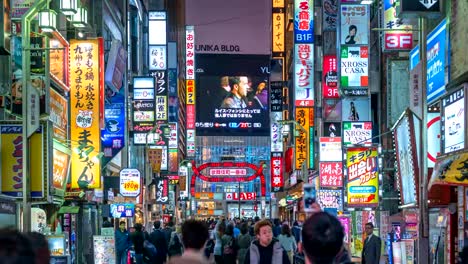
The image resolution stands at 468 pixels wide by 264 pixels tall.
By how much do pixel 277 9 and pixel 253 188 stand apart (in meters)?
74.4

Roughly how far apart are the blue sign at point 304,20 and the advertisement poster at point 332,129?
5664mm

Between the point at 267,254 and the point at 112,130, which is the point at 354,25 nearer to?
the point at 112,130

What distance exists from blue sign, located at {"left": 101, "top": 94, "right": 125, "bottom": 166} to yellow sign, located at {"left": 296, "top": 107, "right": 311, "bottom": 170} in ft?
51.2

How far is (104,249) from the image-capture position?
20922 millimetres

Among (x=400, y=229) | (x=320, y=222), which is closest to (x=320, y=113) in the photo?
(x=400, y=229)

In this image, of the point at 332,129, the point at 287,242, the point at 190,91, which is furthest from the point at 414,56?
the point at 190,91

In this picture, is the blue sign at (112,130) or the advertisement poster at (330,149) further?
the advertisement poster at (330,149)

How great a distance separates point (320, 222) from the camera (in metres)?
4.60

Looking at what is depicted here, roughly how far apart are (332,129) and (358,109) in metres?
10.1

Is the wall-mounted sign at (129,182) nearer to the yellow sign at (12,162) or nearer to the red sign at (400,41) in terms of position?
the red sign at (400,41)

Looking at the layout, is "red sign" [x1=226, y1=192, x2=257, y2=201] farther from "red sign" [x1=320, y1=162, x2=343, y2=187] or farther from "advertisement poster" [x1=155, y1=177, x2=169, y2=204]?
"red sign" [x1=320, y1=162, x2=343, y2=187]

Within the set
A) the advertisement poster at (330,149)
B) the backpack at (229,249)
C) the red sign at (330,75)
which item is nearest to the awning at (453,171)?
the backpack at (229,249)

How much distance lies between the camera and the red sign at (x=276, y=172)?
75.0 m

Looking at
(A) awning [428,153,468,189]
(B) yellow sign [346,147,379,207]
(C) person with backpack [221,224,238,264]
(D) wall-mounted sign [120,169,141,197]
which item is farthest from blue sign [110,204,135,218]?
(A) awning [428,153,468,189]
